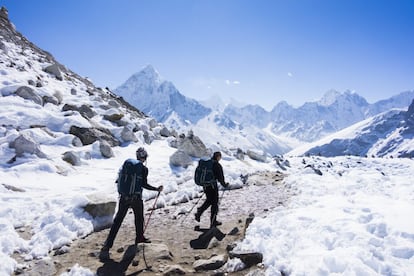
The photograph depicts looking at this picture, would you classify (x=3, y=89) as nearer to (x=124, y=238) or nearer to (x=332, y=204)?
(x=124, y=238)

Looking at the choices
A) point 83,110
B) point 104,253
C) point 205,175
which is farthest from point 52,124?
point 104,253

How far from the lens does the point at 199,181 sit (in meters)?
12.2

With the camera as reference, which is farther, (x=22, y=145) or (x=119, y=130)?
(x=119, y=130)

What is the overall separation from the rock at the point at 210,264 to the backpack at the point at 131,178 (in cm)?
272

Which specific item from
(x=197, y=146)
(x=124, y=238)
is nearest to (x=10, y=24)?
(x=197, y=146)

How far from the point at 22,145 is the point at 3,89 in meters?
11.6

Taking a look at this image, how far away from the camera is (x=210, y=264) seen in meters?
8.83

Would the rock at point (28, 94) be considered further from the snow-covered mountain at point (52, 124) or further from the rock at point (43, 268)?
the rock at point (43, 268)

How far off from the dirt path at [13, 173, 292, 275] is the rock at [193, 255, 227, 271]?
18 centimetres

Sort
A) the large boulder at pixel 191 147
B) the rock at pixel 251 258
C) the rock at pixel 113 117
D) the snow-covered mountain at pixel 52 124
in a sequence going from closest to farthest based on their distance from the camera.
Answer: the rock at pixel 251 258, the snow-covered mountain at pixel 52 124, the large boulder at pixel 191 147, the rock at pixel 113 117

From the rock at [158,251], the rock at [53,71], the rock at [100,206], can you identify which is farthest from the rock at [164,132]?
the rock at [158,251]

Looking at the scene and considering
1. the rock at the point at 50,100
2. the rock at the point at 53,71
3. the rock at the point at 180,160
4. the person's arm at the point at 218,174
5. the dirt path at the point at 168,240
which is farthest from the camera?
the rock at the point at 53,71

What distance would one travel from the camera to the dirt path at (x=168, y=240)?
895 centimetres

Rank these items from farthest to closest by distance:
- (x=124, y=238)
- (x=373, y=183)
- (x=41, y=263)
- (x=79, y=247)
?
(x=373, y=183) < (x=124, y=238) < (x=79, y=247) < (x=41, y=263)
